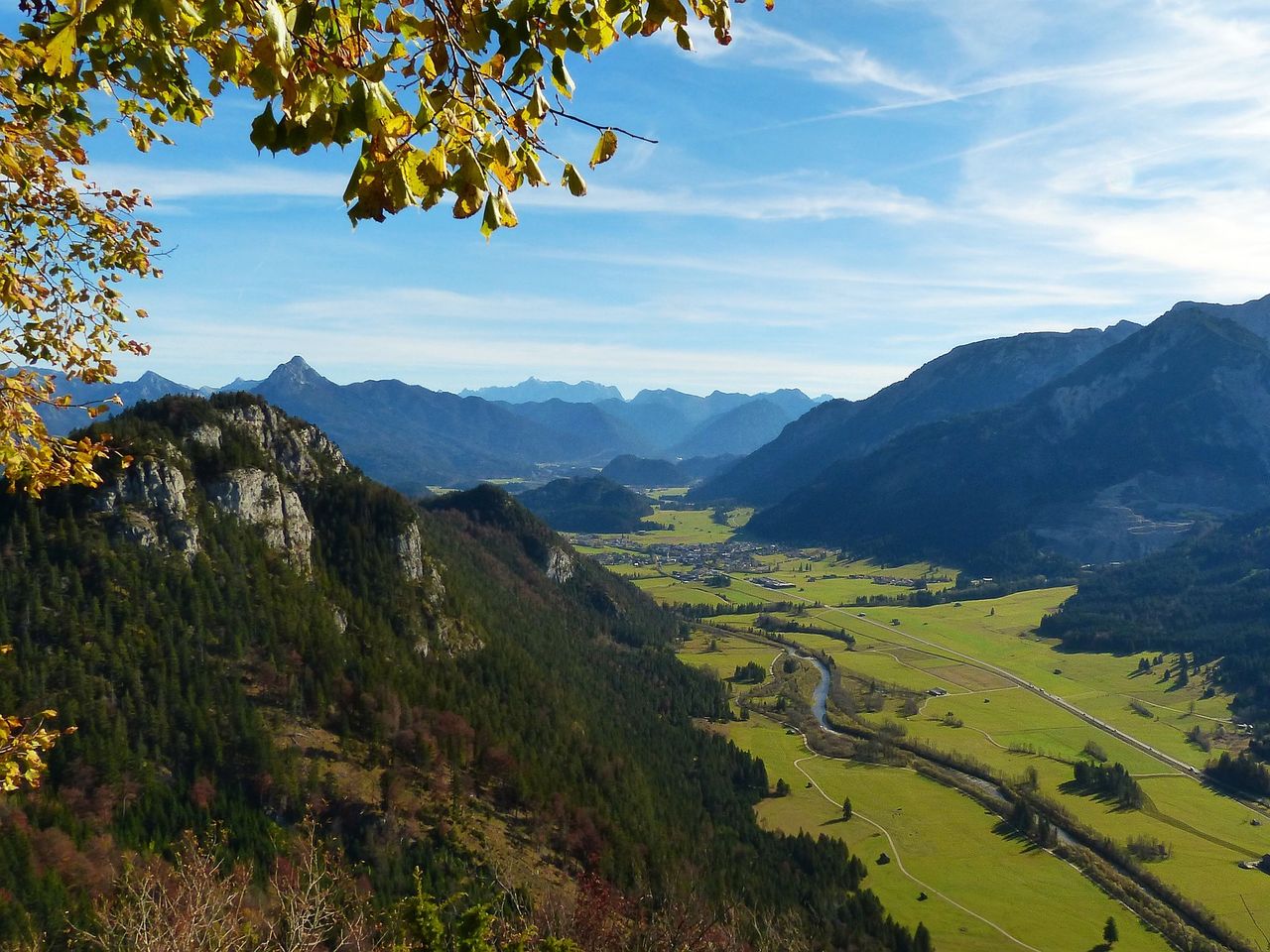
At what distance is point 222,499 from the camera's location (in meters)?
101

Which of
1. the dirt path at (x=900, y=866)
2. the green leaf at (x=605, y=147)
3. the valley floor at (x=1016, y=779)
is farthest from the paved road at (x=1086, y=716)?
the green leaf at (x=605, y=147)

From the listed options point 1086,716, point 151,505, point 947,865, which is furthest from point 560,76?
point 1086,716

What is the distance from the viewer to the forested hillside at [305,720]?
64438 mm

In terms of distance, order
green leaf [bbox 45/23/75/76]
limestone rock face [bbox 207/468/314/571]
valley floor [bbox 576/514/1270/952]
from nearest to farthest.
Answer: green leaf [bbox 45/23/75/76] → valley floor [bbox 576/514/1270/952] → limestone rock face [bbox 207/468/314/571]

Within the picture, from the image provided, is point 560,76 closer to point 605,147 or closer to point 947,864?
point 605,147

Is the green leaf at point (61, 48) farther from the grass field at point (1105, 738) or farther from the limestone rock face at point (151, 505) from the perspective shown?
the grass field at point (1105, 738)

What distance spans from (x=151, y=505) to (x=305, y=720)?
33.5 m

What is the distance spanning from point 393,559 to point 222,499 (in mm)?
27894

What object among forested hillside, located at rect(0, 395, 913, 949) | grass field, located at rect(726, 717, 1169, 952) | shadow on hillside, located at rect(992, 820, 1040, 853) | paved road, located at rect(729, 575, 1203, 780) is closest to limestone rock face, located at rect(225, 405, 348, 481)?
forested hillside, located at rect(0, 395, 913, 949)

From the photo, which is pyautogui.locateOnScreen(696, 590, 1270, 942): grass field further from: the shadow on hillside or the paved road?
the shadow on hillside

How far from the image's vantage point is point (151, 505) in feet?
299

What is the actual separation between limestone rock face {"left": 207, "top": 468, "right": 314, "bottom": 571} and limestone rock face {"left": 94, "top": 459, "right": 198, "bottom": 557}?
7.55m

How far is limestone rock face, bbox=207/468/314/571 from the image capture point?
4013 inches

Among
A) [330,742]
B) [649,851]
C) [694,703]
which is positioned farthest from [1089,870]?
[330,742]
